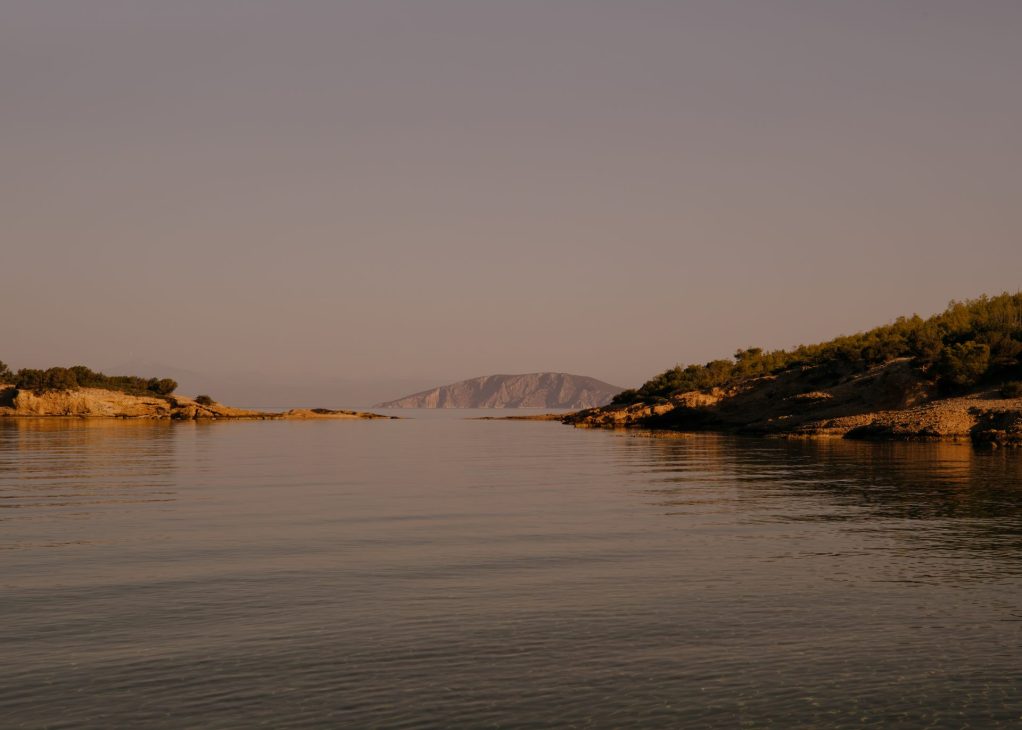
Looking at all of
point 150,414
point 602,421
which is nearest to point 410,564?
point 602,421

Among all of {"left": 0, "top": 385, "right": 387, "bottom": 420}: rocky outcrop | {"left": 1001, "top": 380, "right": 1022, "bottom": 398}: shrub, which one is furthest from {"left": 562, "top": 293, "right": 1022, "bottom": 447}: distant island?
{"left": 0, "top": 385, "right": 387, "bottom": 420}: rocky outcrop

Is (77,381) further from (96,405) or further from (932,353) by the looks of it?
(932,353)

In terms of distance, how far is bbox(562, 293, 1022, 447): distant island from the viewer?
6456 cm

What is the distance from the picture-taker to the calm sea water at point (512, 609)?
33.0ft

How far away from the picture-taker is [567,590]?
1554 cm

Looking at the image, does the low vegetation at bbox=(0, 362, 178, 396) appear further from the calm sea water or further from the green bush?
the calm sea water

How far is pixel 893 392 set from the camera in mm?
77812

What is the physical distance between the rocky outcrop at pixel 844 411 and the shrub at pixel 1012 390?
3.42 ft

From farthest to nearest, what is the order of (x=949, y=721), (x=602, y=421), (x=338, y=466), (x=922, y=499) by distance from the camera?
(x=602, y=421)
(x=338, y=466)
(x=922, y=499)
(x=949, y=721)

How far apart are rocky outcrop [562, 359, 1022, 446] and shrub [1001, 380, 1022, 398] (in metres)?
1.04

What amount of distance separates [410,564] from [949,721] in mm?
10405

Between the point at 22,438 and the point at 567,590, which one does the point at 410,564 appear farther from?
the point at 22,438

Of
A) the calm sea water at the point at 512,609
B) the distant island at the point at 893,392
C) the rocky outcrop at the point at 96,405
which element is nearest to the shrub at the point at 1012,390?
the distant island at the point at 893,392

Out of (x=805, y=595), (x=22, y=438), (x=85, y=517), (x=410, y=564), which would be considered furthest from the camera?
(x=22, y=438)
